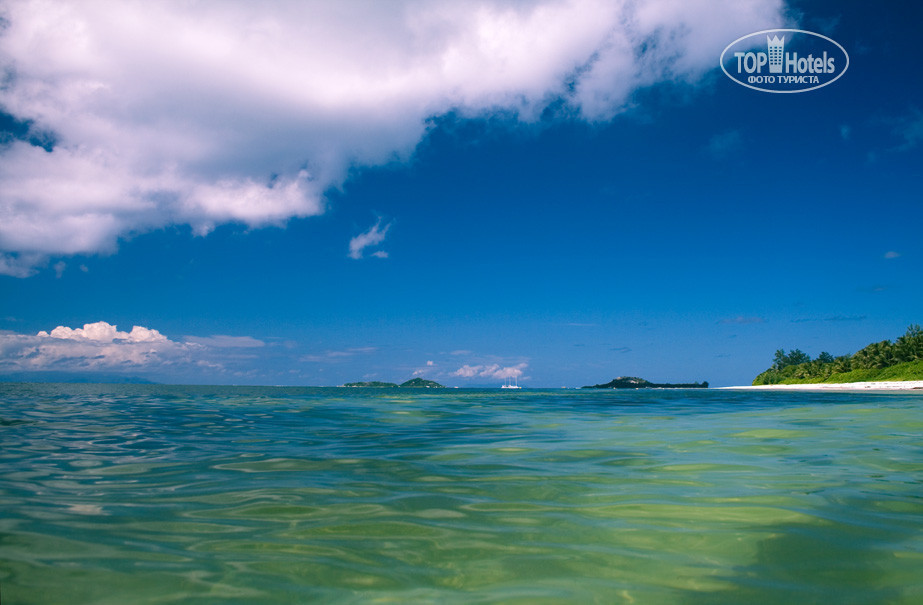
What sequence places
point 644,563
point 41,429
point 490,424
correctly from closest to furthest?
point 644,563 < point 41,429 < point 490,424

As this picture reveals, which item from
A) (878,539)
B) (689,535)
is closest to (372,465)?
(689,535)

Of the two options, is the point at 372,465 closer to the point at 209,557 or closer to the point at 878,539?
the point at 209,557

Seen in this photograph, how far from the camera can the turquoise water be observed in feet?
9.96

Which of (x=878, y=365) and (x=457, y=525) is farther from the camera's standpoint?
(x=878, y=365)

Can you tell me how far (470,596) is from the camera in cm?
293

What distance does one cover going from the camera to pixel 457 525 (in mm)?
4250

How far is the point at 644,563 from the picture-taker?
3443 millimetres

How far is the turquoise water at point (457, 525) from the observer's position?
304cm

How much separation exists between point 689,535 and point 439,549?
78.2 inches

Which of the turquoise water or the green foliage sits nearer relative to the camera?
the turquoise water

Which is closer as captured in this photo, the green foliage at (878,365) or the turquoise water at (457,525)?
the turquoise water at (457,525)

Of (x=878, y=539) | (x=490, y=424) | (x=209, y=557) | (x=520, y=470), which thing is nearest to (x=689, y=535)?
(x=878, y=539)

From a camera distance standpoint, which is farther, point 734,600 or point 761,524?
point 761,524

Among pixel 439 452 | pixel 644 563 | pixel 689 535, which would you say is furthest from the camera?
pixel 439 452
